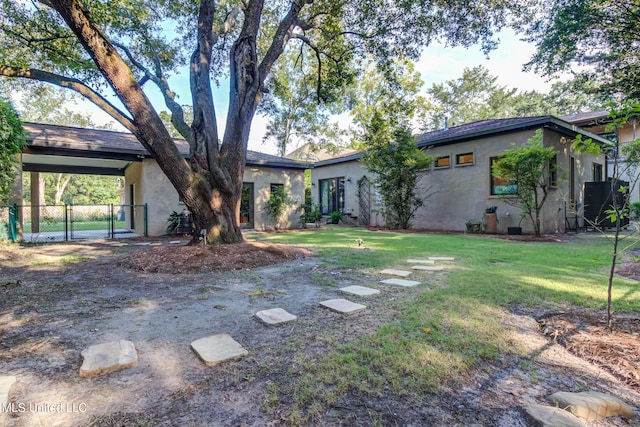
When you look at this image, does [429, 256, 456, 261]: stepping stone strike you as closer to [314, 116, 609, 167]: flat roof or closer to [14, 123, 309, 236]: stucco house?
[314, 116, 609, 167]: flat roof

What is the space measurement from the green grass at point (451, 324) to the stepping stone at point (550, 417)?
39 centimetres

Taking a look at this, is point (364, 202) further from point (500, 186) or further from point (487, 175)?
point (500, 186)

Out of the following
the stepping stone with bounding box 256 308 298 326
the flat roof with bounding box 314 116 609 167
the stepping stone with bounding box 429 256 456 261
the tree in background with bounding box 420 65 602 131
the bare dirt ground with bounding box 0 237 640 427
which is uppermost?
the tree in background with bounding box 420 65 602 131

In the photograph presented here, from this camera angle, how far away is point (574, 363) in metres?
1.93

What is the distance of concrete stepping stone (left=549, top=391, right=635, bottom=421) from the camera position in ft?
4.69

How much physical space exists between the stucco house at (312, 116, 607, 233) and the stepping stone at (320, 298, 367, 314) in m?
8.69

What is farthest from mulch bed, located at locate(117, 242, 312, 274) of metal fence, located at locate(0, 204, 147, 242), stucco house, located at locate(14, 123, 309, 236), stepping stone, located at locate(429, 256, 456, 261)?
stucco house, located at locate(14, 123, 309, 236)

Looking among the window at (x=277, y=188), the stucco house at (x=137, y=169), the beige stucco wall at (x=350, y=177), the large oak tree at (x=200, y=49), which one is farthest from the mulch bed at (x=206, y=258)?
the beige stucco wall at (x=350, y=177)

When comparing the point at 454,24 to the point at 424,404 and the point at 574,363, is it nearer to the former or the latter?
the point at 574,363

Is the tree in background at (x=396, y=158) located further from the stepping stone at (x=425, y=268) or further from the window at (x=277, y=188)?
the stepping stone at (x=425, y=268)

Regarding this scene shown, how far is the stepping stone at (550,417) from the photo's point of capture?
4.35ft

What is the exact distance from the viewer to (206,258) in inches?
202

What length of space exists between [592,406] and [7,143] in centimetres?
1010

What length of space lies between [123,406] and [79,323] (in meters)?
1.60
